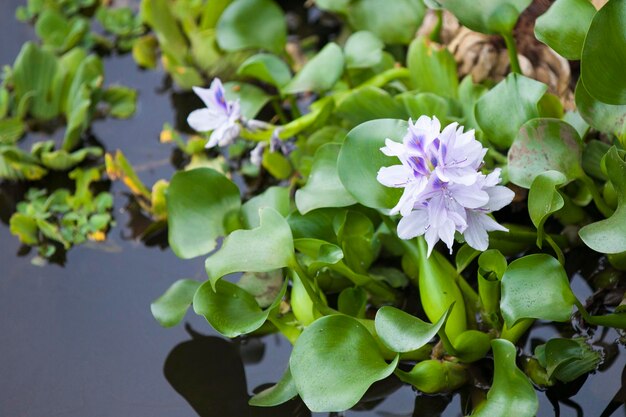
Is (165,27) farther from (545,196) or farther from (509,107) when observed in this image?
(545,196)

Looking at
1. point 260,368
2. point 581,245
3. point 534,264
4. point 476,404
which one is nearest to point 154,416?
point 260,368

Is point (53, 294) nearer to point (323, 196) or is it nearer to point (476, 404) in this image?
point (323, 196)

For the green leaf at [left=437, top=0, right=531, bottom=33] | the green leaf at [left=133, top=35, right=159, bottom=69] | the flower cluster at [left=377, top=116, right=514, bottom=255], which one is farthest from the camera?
the green leaf at [left=133, top=35, right=159, bottom=69]

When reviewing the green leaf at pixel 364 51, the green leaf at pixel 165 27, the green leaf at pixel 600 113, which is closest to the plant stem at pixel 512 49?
the green leaf at pixel 600 113

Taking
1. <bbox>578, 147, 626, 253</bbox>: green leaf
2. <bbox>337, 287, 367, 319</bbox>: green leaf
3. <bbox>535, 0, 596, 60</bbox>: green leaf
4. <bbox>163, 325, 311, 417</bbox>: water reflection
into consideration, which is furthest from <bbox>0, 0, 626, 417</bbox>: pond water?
<bbox>535, 0, 596, 60</bbox>: green leaf

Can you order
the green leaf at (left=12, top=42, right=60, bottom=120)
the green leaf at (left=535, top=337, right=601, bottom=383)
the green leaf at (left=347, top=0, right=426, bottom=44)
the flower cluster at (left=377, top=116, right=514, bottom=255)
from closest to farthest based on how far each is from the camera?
the flower cluster at (left=377, top=116, right=514, bottom=255) → the green leaf at (left=535, top=337, right=601, bottom=383) → the green leaf at (left=347, top=0, right=426, bottom=44) → the green leaf at (left=12, top=42, right=60, bottom=120)

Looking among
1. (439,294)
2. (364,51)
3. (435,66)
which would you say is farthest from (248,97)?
(439,294)

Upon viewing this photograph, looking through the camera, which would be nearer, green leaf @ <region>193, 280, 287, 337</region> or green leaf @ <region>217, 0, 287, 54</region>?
green leaf @ <region>193, 280, 287, 337</region>

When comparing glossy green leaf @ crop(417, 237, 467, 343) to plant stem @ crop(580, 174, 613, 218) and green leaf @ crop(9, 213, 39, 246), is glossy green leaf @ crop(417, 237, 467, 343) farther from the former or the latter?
green leaf @ crop(9, 213, 39, 246)
